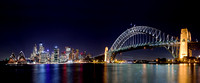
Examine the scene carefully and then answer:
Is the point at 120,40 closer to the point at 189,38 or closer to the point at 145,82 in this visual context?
the point at 189,38

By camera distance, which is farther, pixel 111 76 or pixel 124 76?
pixel 111 76

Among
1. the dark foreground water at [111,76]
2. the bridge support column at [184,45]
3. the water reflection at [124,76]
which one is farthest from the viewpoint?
the bridge support column at [184,45]

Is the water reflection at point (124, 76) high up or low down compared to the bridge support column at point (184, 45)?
down

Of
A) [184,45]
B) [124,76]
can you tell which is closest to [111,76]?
[124,76]

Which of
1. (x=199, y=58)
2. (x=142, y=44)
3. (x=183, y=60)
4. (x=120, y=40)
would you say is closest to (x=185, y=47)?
(x=183, y=60)

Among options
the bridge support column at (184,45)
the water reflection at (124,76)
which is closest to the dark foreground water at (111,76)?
the water reflection at (124,76)

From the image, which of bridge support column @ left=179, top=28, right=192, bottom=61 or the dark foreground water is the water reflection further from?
bridge support column @ left=179, top=28, right=192, bottom=61

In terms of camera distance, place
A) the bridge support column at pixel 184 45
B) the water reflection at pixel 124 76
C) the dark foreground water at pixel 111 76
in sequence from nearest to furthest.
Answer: the water reflection at pixel 124 76 < the dark foreground water at pixel 111 76 < the bridge support column at pixel 184 45

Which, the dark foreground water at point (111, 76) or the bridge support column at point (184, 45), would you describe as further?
the bridge support column at point (184, 45)

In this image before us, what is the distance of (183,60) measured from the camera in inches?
2392

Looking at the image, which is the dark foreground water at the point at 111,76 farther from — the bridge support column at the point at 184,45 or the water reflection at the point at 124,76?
the bridge support column at the point at 184,45

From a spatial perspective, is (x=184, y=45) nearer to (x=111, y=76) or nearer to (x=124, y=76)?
(x=124, y=76)

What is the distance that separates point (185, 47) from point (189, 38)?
722 centimetres

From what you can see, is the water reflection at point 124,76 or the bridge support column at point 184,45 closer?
the water reflection at point 124,76
